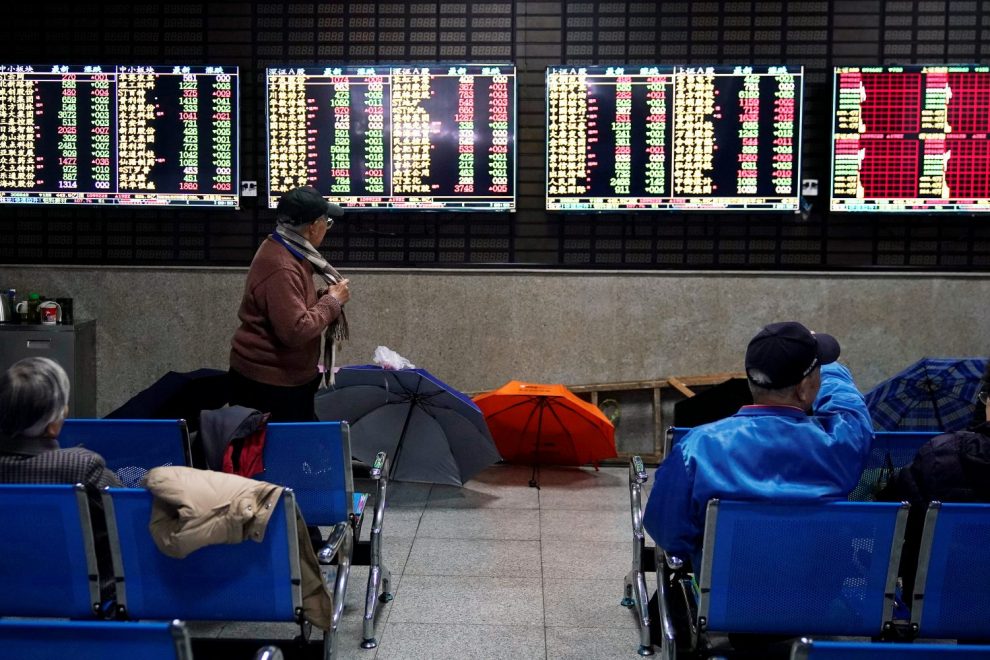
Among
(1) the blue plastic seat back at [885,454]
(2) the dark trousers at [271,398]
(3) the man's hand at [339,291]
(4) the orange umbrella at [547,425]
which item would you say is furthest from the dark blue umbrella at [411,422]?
(1) the blue plastic seat back at [885,454]

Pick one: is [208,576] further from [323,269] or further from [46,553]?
[323,269]

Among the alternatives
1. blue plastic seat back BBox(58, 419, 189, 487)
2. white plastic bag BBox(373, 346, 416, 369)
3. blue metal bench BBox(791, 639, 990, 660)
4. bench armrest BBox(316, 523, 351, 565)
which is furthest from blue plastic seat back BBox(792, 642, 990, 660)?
white plastic bag BBox(373, 346, 416, 369)

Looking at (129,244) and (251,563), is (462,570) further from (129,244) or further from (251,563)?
(129,244)

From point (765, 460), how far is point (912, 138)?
4067 mm

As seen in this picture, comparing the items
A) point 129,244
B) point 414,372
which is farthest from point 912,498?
point 129,244

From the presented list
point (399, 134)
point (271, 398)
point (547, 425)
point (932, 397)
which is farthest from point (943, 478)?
point (399, 134)

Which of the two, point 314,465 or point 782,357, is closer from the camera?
point 782,357

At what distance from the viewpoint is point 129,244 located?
6.27 meters

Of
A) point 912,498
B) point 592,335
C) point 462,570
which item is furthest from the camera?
point 592,335

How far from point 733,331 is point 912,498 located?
360 cm

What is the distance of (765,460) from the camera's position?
92.4 inches

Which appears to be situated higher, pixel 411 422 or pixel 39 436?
pixel 39 436

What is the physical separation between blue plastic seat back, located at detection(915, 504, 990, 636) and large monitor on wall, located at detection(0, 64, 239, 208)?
4720 millimetres

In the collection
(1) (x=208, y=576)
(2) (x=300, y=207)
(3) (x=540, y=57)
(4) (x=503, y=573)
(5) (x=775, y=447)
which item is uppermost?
(3) (x=540, y=57)
